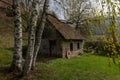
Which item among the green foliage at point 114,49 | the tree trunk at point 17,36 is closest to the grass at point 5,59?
the tree trunk at point 17,36

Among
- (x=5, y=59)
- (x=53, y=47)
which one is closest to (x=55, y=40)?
(x=53, y=47)

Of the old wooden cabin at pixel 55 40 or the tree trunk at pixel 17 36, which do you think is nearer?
the tree trunk at pixel 17 36

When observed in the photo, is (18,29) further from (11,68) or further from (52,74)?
(52,74)

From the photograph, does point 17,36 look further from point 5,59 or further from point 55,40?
point 55,40

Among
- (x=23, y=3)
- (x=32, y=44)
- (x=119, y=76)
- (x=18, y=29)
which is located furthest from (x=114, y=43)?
(x=23, y=3)

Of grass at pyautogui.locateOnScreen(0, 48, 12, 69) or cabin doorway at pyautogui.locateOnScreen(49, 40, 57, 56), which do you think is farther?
cabin doorway at pyautogui.locateOnScreen(49, 40, 57, 56)

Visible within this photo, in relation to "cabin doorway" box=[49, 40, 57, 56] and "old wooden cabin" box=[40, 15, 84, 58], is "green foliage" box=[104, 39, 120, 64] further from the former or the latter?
"cabin doorway" box=[49, 40, 57, 56]

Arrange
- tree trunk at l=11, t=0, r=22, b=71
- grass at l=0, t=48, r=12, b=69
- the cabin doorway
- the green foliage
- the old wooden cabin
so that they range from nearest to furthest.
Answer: the green foliage, tree trunk at l=11, t=0, r=22, b=71, grass at l=0, t=48, r=12, b=69, the old wooden cabin, the cabin doorway

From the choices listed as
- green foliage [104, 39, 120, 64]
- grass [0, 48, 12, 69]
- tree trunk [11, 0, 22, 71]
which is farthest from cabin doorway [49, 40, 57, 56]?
green foliage [104, 39, 120, 64]

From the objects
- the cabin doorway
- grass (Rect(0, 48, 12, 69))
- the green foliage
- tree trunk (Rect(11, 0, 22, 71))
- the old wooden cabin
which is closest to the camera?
the green foliage

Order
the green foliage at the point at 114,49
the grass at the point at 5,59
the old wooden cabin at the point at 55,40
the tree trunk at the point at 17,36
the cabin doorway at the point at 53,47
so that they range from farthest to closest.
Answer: the cabin doorway at the point at 53,47 < the old wooden cabin at the point at 55,40 < the grass at the point at 5,59 < the tree trunk at the point at 17,36 < the green foliage at the point at 114,49

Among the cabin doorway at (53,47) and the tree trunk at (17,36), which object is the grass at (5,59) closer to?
the tree trunk at (17,36)

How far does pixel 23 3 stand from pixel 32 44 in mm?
18428

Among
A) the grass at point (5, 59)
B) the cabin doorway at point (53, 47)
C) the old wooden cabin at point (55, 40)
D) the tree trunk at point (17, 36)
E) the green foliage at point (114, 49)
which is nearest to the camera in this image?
the green foliage at point (114, 49)
